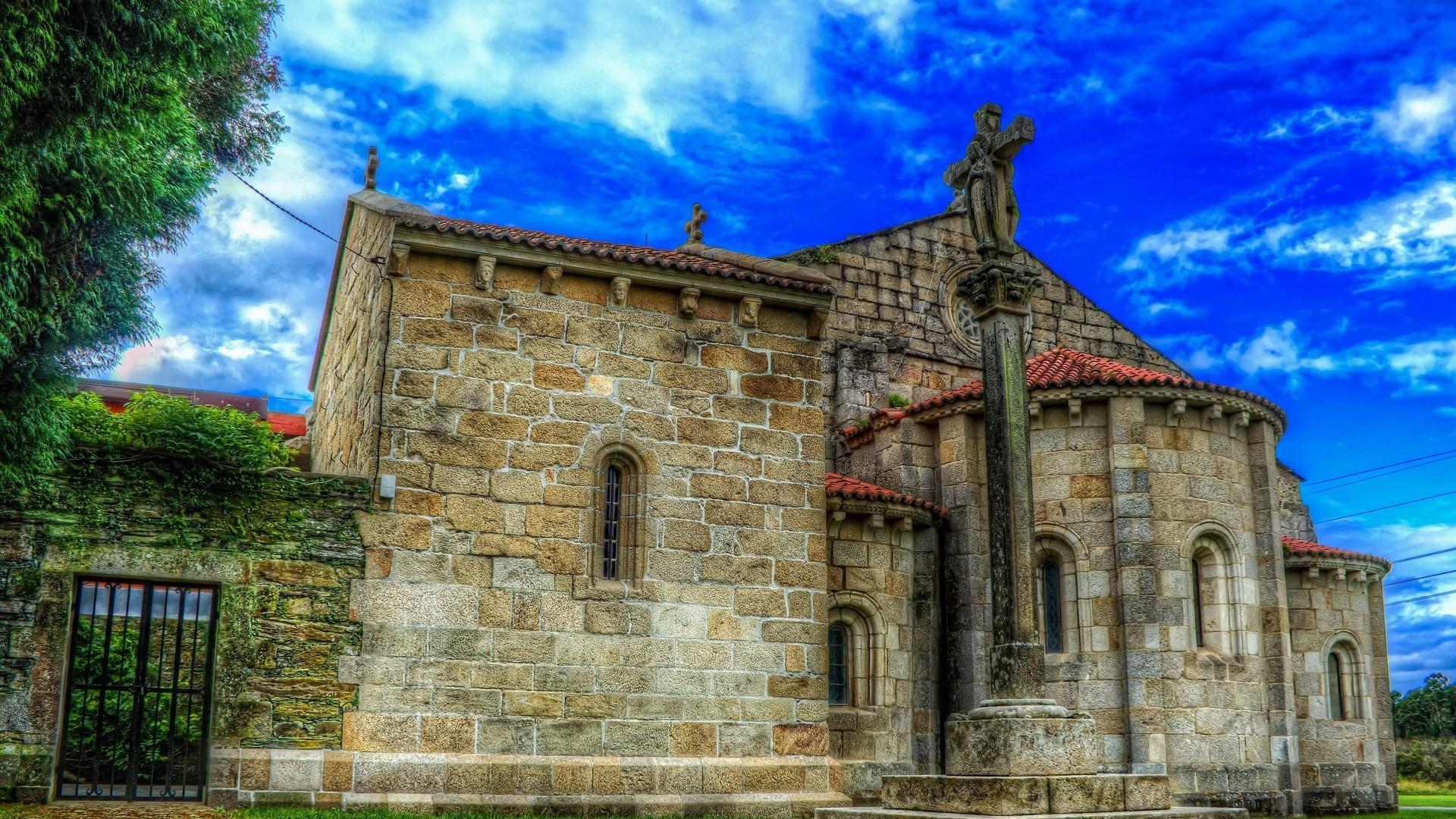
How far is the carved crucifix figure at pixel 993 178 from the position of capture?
40.2 feet

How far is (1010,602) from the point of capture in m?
11.4

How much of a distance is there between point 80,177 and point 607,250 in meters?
6.32

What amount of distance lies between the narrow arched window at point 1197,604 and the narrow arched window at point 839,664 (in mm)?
4856

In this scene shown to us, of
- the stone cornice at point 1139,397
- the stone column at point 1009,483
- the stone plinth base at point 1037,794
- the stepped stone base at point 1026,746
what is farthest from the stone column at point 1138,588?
the stepped stone base at point 1026,746

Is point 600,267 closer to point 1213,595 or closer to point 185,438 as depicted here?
point 185,438

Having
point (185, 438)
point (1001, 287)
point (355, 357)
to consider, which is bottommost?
point (185, 438)

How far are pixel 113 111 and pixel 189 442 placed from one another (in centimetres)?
390

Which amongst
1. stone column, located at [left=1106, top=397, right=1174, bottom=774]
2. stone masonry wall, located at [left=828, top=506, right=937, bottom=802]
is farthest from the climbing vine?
stone column, located at [left=1106, top=397, right=1174, bottom=774]

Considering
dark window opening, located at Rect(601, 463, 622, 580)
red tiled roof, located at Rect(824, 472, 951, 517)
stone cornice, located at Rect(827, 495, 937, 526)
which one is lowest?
dark window opening, located at Rect(601, 463, 622, 580)

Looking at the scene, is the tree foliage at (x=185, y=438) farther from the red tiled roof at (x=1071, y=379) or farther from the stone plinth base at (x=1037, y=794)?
the red tiled roof at (x=1071, y=379)

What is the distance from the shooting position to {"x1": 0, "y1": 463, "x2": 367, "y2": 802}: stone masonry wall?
12117mm

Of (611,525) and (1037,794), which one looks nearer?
(1037,794)

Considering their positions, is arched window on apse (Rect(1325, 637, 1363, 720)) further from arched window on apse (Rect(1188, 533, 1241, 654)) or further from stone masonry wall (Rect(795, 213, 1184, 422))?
stone masonry wall (Rect(795, 213, 1184, 422))

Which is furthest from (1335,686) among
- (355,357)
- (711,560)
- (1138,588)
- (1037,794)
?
(355,357)
